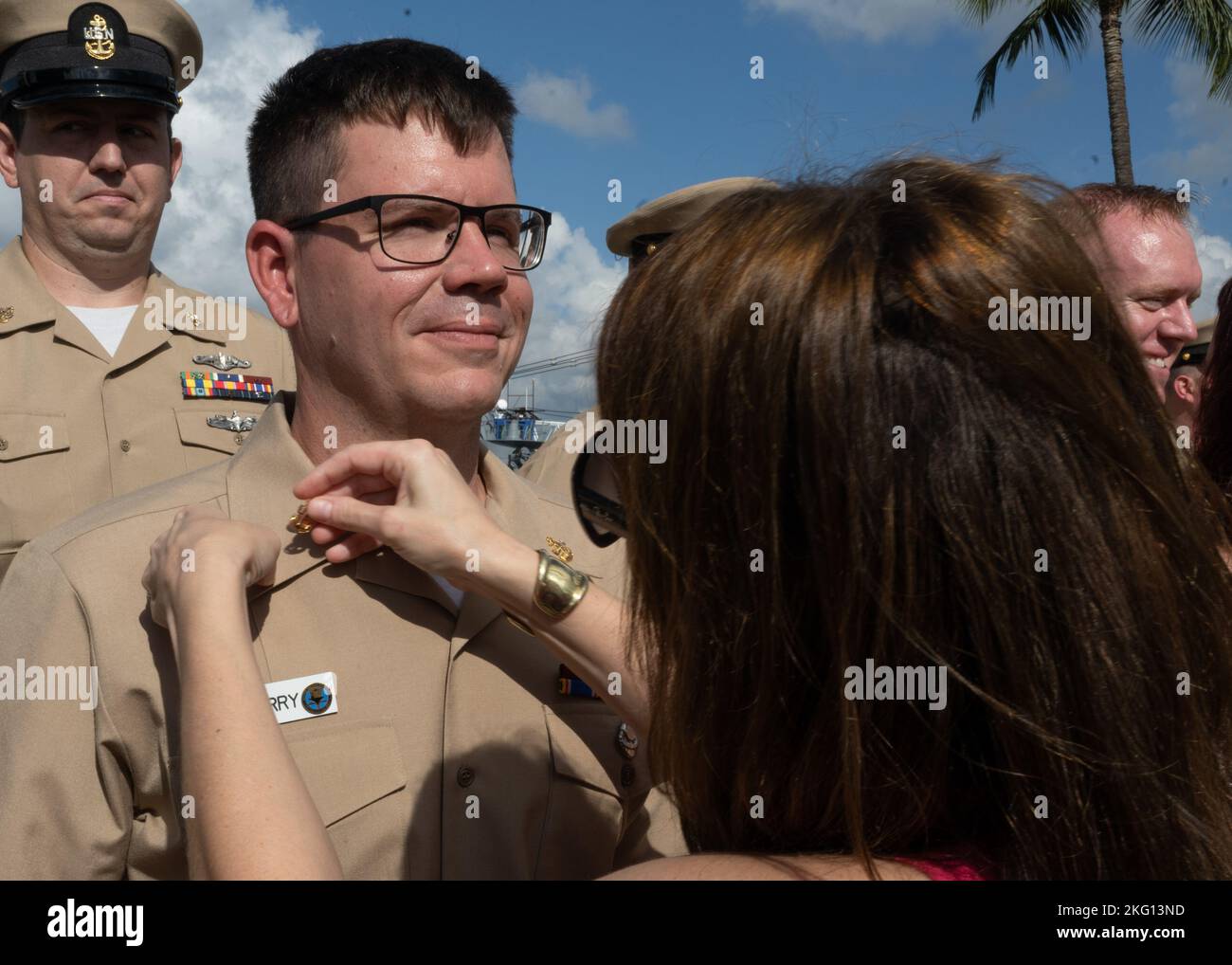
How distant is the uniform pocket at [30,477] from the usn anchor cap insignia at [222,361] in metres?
0.54

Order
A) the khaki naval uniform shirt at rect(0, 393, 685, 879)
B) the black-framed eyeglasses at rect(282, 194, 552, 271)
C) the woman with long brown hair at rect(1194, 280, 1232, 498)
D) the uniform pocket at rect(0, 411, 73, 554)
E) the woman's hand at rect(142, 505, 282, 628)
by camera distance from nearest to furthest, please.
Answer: the woman's hand at rect(142, 505, 282, 628) < the khaki naval uniform shirt at rect(0, 393, 685, 879) < the black-framed eyeglasses at rect(282, 194, 552, 271) < the woman with long brown hair at rect(1194, 280, 1232, 498) < the uniform pocket at rect(0, 411, 73, 554)

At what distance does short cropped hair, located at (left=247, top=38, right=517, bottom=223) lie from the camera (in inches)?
95.3

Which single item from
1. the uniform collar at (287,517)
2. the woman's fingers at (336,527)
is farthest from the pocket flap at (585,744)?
the woman's fingers at (336,527)

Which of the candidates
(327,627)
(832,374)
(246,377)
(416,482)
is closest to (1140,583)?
(832,374)

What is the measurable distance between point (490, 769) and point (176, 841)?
607 mm

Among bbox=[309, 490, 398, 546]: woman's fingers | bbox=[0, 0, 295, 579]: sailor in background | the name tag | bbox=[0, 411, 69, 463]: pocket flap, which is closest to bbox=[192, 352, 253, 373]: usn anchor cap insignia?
bbox=[0, 0, 295, 579]: sailor in background

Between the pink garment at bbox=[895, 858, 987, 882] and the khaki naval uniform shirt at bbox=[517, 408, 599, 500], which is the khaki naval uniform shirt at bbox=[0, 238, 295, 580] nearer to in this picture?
the khaki naval uniform shirt at bbox=[517, 408, 599, 500]

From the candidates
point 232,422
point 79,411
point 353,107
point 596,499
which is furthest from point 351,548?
point 79,411

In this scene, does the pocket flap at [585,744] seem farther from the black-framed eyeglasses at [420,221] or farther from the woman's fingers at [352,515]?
the black-framed eyeglasses at [420,221]

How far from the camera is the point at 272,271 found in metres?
2.57

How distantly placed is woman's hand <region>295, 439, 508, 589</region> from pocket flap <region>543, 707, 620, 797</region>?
43cm

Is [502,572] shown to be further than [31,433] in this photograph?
No

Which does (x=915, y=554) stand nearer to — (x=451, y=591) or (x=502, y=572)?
(x=502, y=572)

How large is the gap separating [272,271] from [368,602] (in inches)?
34.2
